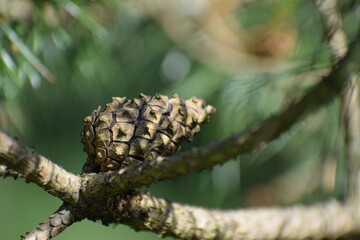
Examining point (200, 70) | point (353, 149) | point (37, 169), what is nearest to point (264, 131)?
point (37, 169)

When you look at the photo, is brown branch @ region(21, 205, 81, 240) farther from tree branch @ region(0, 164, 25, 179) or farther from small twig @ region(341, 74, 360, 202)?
small twig @ region(341, 74, 360, 202)

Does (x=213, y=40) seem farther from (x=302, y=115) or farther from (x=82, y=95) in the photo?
(x=302, y=115)

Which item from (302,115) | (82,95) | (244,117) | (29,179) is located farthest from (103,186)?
(82,95)

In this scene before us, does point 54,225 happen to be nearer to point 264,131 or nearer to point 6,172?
point 6,172

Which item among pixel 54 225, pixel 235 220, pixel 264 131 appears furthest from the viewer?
pixel 235 220

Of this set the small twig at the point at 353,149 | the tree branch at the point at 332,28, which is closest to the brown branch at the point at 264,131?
the tree branch at the point at 332,28

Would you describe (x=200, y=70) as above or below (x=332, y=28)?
above

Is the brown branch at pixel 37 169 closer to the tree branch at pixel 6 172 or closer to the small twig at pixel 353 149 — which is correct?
the tree branch at pixel 6 172
